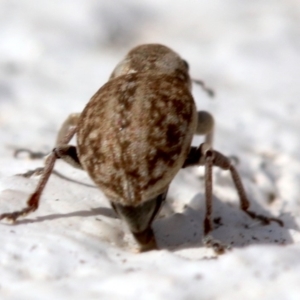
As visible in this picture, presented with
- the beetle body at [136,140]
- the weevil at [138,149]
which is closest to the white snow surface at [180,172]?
the weevil at [138,149]

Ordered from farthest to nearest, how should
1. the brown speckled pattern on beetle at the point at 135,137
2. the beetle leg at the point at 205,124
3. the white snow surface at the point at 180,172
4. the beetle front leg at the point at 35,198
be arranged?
the beetle leg at the point at 205,124
the beetle front leg at the point at 35,198
the brown speckled pattern on beetle at the point at 135,137
the white snow surface at the point at 180,172

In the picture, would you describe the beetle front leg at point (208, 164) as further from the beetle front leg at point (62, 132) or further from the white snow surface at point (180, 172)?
the beetle front leg at point (62, 132)

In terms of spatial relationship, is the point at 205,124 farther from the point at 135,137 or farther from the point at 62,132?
the point at 135,137

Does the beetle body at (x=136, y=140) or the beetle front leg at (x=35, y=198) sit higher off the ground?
the beetle body at (x=136, y=140)

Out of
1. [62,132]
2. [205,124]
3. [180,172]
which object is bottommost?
[180,172]

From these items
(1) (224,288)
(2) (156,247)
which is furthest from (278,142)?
(1) (224,288)

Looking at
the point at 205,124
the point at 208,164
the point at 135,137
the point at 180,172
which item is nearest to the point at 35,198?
the point at 135,137
